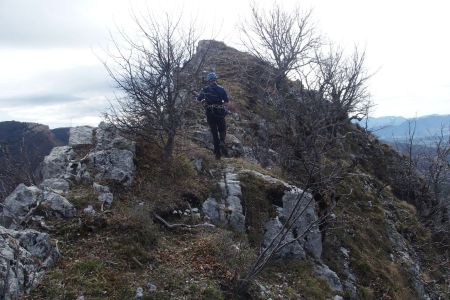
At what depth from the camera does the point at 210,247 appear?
7.82 m

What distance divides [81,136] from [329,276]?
265 inches

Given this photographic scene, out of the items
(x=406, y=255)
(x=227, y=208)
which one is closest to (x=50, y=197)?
(x=227, y=208)

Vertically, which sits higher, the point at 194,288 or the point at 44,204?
the point at 44,204

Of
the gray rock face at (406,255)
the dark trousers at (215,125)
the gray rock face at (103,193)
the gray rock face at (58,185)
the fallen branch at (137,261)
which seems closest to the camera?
the fallen branch at (137,261)

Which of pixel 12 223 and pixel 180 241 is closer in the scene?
pixel 12 223

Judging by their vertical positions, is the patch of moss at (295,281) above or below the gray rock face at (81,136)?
below

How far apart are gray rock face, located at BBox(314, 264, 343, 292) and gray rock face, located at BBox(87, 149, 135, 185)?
436 centimetres

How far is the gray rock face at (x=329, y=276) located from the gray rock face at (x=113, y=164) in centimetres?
436

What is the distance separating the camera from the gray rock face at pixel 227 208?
9289mm

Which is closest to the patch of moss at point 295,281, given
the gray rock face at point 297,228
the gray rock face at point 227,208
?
the gray rock face at point 297,228

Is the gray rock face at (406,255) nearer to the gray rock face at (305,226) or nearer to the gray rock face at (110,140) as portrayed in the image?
the gray rock face at (305,226)

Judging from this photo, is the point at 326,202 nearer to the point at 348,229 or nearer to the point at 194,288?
the point at 348,229

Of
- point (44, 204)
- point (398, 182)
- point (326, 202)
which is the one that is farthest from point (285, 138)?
point (44, 204)

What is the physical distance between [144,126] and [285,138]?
286 inches
